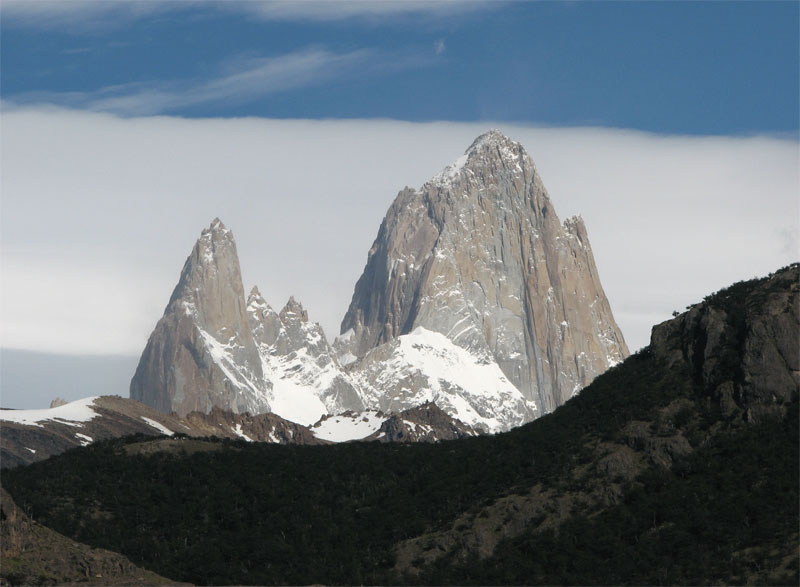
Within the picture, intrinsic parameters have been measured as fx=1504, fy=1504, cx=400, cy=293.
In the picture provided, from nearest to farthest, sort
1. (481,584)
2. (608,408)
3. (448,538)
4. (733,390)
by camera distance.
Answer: (481,584), (448,538), (733,390), (608,408)

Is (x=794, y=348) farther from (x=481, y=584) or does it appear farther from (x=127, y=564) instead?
(x=127, y=564)

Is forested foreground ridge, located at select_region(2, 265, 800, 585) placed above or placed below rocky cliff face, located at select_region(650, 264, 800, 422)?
below

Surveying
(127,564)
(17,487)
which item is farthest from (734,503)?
(17,487)

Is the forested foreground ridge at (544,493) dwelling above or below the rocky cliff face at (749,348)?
below

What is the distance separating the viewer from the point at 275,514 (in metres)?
143

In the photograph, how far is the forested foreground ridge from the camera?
125m

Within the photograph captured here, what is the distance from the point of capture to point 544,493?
13725 cm

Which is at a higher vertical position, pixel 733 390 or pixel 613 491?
pixel 733 390

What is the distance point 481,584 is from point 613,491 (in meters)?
17.4

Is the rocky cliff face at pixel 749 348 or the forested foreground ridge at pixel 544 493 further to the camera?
the rocky cliff face at pixel 749 348

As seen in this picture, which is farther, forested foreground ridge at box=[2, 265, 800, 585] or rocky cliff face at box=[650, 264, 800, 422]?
rocky cliff face at box=[650, 264, 800, 422]

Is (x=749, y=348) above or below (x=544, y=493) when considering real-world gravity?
above

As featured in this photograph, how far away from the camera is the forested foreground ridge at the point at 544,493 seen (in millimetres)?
124750

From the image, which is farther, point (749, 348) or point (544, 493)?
point (749, 348)
